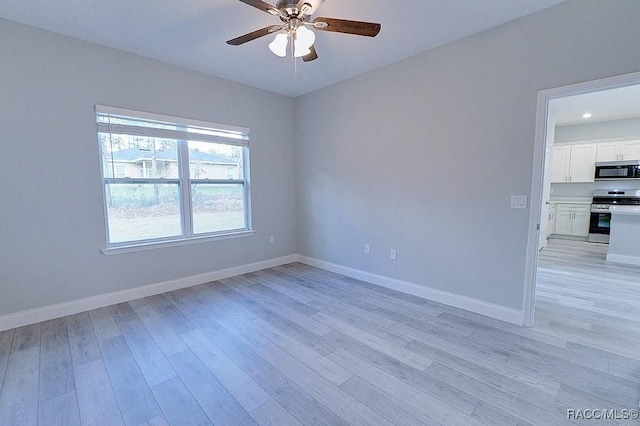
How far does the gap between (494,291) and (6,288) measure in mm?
4660

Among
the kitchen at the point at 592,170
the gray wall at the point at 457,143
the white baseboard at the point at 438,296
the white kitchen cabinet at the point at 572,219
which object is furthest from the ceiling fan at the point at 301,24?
the white kitchen cabinet at the point at 572,219

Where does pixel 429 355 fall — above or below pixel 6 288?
below

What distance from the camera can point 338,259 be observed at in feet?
13.6

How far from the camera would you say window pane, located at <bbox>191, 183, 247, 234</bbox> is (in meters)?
3.74

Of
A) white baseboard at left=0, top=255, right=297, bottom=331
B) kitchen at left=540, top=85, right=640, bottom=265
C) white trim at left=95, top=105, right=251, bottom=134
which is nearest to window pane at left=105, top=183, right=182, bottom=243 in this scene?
white baseboard at left=0, top=255, right=297, bottom=331

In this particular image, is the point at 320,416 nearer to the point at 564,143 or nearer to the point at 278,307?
the point at 278,307

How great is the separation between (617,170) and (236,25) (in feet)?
25.6

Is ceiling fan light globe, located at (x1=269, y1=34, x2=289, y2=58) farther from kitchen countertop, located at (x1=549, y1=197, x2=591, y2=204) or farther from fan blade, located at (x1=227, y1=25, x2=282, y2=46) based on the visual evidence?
kitchen countertop, located at (x1=549, y1=197, x2=591, y2=204)

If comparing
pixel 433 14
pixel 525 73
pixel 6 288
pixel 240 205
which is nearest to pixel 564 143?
pixel 525 73

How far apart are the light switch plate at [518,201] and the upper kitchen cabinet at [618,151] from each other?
220 inches

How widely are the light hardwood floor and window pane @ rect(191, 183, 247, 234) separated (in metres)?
1.08

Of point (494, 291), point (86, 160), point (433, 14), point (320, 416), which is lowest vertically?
point (320, 416)

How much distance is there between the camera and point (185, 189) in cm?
357

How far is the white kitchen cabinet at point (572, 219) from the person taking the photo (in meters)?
6.12
